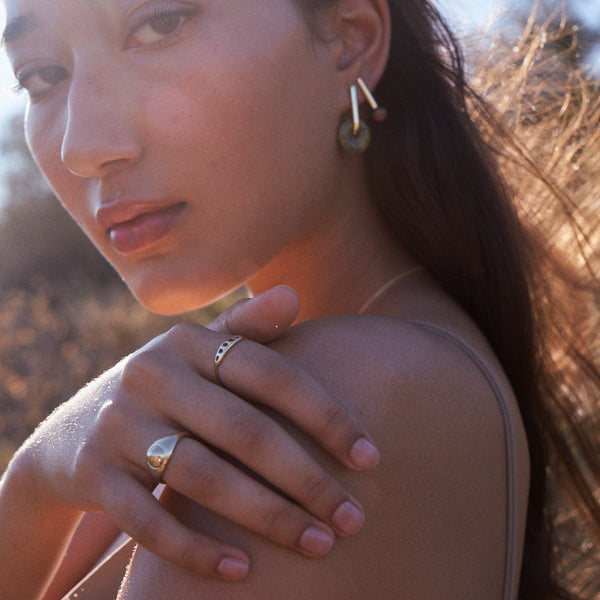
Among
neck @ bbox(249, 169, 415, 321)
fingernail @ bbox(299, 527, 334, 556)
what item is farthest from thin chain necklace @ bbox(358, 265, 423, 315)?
fingernail @ bbox(299, 527, 334, 556)

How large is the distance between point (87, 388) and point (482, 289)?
1.05 m

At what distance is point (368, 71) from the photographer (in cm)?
180

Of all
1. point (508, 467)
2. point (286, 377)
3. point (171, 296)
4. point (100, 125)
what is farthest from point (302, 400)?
point (100, 125)

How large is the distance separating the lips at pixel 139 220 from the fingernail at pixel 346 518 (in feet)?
2.61

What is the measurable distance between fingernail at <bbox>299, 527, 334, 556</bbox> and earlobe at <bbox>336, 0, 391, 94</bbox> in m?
1.11

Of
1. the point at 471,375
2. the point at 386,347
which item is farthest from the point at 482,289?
the point at 386,347

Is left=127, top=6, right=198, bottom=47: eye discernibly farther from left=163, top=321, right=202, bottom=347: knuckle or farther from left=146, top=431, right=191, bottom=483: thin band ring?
left=146, top=431, right=191, bottom=483: thin band ring

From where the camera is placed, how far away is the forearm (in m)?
1.44

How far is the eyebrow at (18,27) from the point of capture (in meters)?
1.56

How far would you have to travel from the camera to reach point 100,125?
4.85 feet

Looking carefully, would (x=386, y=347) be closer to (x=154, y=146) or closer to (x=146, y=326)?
(x=154, y=146)

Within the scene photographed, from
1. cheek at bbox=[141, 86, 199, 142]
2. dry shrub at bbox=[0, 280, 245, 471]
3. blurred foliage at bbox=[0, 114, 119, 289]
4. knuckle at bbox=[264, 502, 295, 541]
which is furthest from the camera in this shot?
blurred foliage at bbox=[0, 114, 119, 289]

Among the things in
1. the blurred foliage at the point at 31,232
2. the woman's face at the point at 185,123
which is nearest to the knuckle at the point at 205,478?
the woman's face at the point at 185,123

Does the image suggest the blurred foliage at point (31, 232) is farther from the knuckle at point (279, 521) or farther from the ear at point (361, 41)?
the knuckle at point (279, 521)
